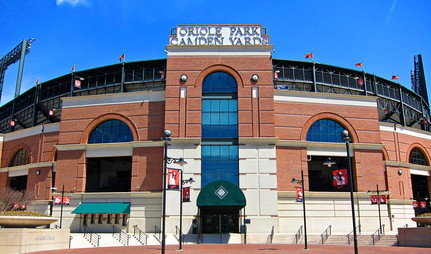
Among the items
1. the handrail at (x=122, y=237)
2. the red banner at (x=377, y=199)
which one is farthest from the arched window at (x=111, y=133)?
the red banner at (x=377, y=199)

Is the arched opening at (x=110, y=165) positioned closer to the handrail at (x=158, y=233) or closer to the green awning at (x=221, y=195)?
the handrail at (x=158, y=233)

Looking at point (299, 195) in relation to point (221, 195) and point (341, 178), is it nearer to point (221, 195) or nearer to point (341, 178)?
point (341, 178)

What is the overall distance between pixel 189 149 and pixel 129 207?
8.46 meters

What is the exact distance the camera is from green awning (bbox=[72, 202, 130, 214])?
4081cm

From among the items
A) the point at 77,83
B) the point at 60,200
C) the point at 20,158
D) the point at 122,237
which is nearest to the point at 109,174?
the point at 60,200

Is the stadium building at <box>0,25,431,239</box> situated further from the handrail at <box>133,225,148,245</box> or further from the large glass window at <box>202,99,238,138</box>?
the handrail at <box>133,225,148,245</box>

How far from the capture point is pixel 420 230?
31.7 m

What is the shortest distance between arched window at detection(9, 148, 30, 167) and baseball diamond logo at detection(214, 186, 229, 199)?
28225 millimetres

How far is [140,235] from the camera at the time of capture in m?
37.9

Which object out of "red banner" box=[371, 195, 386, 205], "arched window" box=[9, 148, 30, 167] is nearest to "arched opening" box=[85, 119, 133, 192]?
"arched window" box=[9, 148, 30, 167]

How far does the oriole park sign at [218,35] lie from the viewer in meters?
44.0

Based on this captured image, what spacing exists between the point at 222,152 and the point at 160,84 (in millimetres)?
15543

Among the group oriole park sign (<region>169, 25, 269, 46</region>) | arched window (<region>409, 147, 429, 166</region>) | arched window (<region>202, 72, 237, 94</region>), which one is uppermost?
oriole park sign (<region>169, 25, 269, 46</region>)

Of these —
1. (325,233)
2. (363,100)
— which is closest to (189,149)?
(325,233)
